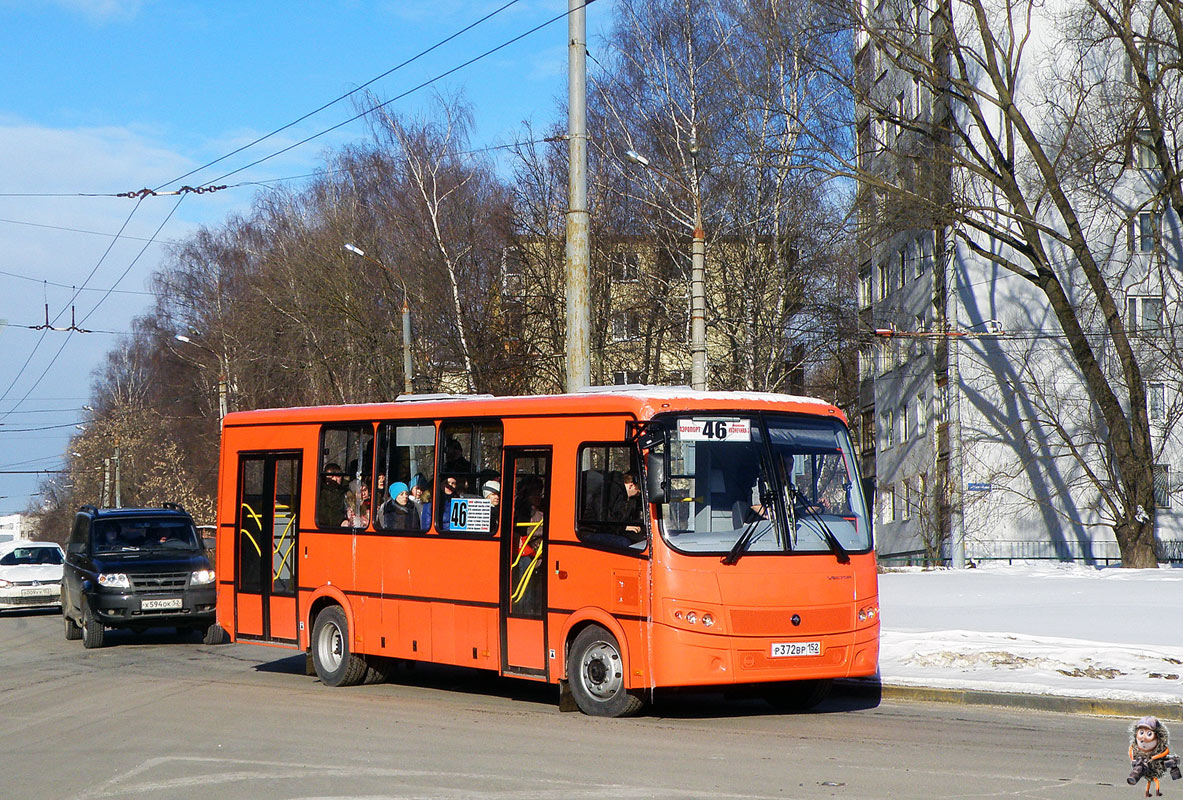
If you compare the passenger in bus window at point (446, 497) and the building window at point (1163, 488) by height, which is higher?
the building window at point (1163, 488)

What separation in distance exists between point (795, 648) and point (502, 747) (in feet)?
8.58

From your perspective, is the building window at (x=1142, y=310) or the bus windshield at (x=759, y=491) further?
the building window at (x=1142, y=310)

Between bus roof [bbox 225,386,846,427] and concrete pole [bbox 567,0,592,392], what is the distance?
274 cm

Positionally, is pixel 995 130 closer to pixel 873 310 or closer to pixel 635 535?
pixel 873 310

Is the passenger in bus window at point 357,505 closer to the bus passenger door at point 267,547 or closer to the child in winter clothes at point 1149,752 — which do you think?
the bus passenger door at point 267,547

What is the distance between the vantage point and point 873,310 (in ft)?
159

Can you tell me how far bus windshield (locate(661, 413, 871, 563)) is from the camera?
439 inches

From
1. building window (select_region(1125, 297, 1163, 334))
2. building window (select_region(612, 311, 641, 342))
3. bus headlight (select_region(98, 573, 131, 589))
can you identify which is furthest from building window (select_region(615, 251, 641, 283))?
bus headlight (select_region(98, 573, 131, 589))

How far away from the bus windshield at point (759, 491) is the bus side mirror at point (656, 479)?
0.09 metres

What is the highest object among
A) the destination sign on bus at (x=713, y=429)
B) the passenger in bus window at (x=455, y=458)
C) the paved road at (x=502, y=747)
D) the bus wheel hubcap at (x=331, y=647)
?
the destination sign on bus at (x=713, y=429)

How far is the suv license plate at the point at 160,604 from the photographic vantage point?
19547 millimetres

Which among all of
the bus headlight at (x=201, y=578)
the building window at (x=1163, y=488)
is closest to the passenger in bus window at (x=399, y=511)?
the bus headlight at (x=201, y=578)

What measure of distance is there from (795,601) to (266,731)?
4.22 m

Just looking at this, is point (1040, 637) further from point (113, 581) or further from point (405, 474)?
point (113, 581)
